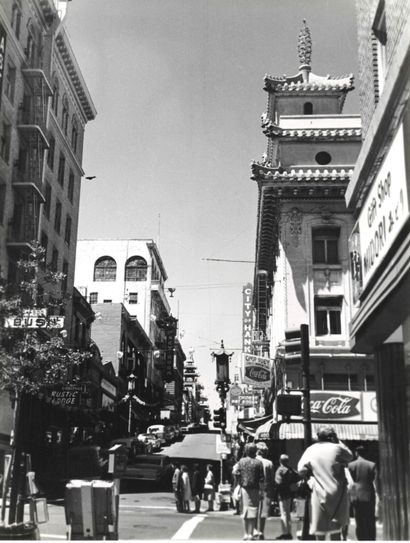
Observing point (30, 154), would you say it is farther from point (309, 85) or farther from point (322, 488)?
point (322, 488)

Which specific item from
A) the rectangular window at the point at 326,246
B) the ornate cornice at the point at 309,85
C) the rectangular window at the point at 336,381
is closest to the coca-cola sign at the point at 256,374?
the rectangular window at the point at 336,381

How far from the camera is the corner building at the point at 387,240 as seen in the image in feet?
30.0

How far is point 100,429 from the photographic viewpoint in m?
54.4

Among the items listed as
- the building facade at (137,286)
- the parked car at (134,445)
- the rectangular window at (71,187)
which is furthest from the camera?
the building facade at (137,286)

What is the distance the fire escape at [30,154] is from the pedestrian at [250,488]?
21915 millimetres

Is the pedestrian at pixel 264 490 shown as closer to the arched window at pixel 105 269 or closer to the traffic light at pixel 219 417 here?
the traffic light at pixel 219 417

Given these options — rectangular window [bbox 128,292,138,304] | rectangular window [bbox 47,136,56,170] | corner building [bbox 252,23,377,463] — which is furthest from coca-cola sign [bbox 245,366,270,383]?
rectangular window [bbox 128,292,138,304]

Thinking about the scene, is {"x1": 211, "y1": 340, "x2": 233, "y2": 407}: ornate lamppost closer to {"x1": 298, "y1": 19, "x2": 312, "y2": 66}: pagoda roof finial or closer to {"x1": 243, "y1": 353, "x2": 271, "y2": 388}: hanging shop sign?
{"x1": 243, "y1": 353, "x2": 271, "y2": 388}: hanging shop sign

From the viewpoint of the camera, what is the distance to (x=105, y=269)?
88688 mm

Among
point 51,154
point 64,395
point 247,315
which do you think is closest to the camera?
point 64,395

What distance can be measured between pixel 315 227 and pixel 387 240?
2327 centimetres

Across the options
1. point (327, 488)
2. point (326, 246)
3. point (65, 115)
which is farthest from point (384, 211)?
point (65, 115)

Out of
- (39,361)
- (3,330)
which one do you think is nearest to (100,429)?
(39,361)

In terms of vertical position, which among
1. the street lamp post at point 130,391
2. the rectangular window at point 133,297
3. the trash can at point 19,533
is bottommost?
the trash can at point 19,533
